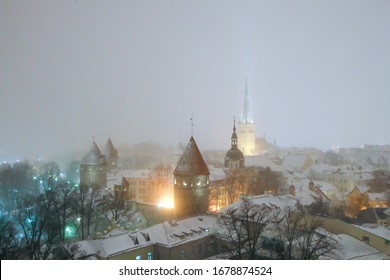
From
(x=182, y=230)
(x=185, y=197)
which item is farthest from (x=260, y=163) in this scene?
(x=182, y=230)

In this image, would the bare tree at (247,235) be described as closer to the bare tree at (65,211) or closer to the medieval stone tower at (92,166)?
the bare tree at (65,211)

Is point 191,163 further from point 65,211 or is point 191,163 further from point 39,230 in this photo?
point 39,230

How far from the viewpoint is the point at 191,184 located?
8.71 meters

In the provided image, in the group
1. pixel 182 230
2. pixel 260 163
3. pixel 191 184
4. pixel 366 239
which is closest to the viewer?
pixel 366 239

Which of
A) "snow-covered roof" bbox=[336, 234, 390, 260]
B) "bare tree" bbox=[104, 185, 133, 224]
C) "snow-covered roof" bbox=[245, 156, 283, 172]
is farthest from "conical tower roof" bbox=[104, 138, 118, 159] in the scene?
"snow-covered roof" bbox=[336, 234, 390, 260]

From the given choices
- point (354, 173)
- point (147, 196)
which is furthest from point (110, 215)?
point (354, 173)

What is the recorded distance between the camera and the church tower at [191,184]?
8656mm

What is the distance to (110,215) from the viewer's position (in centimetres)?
919

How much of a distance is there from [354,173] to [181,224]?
10.7 m

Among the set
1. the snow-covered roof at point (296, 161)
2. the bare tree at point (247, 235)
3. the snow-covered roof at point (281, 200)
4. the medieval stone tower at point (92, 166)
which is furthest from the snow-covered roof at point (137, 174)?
→ the snow-covered roof at point (296, 161)

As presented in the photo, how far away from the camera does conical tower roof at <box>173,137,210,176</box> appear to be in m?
8.76

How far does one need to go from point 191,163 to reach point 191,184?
51cm
